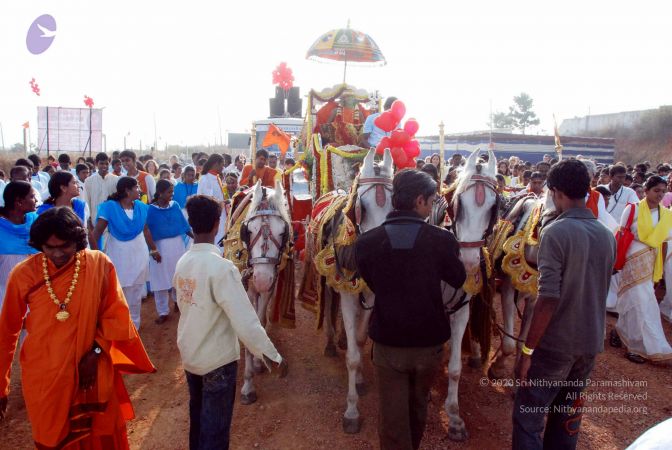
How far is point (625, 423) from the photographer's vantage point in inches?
160

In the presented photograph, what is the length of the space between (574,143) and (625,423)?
27.7 m

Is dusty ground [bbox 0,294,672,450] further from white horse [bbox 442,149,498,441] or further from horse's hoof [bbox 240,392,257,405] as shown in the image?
white horse [bbox 442,149,498,441]

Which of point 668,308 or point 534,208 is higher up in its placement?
point 534,208

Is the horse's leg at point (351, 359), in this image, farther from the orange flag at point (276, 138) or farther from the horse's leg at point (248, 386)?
the orange flag at point (276, 138)

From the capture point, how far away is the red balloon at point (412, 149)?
4.28 m

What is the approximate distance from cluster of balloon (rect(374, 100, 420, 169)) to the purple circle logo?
7886 mm

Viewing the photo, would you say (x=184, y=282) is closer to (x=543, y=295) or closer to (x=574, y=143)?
(x=543, y=295)

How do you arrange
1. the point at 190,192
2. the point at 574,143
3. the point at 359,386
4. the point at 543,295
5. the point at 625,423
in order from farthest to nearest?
the point at 574,143 → the point at 190,192 → the point at 359,386 → the point at 625,423 → the point at 543,295

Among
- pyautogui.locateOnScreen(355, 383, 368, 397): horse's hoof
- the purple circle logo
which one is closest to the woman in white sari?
pyautogui.locateOnScreen(355, 383, 368, 397): horse's hoof

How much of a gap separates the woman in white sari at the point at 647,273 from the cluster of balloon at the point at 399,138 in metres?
3.09

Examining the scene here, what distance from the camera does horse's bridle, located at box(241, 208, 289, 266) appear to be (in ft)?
12.6

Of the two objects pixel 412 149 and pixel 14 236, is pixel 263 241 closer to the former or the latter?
pixel 412 149

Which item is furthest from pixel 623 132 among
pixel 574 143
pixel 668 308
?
pixel 668 308

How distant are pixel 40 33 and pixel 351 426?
9.45m
